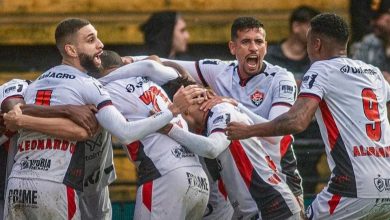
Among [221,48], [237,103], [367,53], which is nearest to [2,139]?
[237,103]

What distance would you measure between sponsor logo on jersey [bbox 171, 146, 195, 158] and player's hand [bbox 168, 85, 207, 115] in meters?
0.32

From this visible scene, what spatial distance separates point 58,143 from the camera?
43.5 ft

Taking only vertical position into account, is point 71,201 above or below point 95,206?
above

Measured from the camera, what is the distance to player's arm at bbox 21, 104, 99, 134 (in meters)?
13.2

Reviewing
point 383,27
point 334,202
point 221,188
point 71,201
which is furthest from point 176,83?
point 383,27

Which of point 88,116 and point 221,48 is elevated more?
point 88,116

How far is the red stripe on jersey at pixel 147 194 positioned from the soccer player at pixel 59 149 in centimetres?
47

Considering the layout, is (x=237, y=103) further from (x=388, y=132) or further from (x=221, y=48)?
(x=221, y=48)

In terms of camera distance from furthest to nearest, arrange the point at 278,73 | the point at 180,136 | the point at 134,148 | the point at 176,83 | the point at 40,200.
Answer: the point at 278,73 → the point at 176,83 → the point at 134,148 → the point at 180,136 → the point at 40,200

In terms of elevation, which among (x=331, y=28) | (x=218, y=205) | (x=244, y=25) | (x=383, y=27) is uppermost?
(x=331, y=28)

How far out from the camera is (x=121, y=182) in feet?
56.2

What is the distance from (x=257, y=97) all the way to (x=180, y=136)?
121 cm

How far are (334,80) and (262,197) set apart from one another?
1148 mm

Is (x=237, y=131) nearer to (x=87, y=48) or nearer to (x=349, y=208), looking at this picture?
(x=349, y=208)
